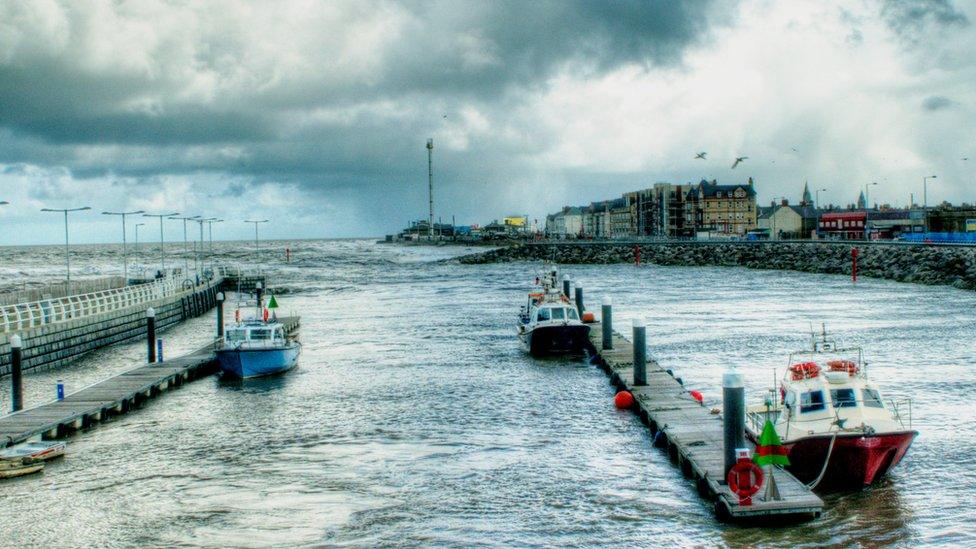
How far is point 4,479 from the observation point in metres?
26.0

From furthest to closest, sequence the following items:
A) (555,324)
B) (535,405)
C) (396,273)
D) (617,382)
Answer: (396,273) → (555,324) → (617,382) → (535,405)

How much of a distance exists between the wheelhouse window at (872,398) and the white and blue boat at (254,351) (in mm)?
28472

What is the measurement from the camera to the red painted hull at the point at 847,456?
23.1 meters

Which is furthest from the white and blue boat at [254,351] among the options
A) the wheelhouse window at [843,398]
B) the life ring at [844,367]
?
the wheelhouse window at [843,398]

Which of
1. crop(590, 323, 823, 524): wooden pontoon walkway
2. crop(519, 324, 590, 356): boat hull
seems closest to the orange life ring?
crop(590, 323, 823, 524): wooden pontoon walkway

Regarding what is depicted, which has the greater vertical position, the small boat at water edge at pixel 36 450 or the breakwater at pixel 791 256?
the breakwater at pixel 791 256

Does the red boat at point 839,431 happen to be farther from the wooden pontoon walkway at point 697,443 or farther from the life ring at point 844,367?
the wooden pontoon walkway at point 697,443

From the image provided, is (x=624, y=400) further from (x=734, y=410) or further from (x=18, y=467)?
(x=18, y=467)

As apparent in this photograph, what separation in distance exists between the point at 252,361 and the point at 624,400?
60.6ft

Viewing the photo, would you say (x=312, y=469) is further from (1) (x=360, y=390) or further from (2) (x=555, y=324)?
(2) (x=555, y=324)

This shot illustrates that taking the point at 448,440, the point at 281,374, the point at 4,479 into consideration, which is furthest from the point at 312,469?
the point at 281,374

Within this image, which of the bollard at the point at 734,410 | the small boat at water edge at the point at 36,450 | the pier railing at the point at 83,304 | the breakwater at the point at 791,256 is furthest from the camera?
the breakwater at the point at 791,256

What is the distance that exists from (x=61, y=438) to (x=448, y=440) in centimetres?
1281

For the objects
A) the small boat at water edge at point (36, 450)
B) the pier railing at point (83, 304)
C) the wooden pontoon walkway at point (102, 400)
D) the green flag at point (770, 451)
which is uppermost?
the pier railing at point (83, 304)
